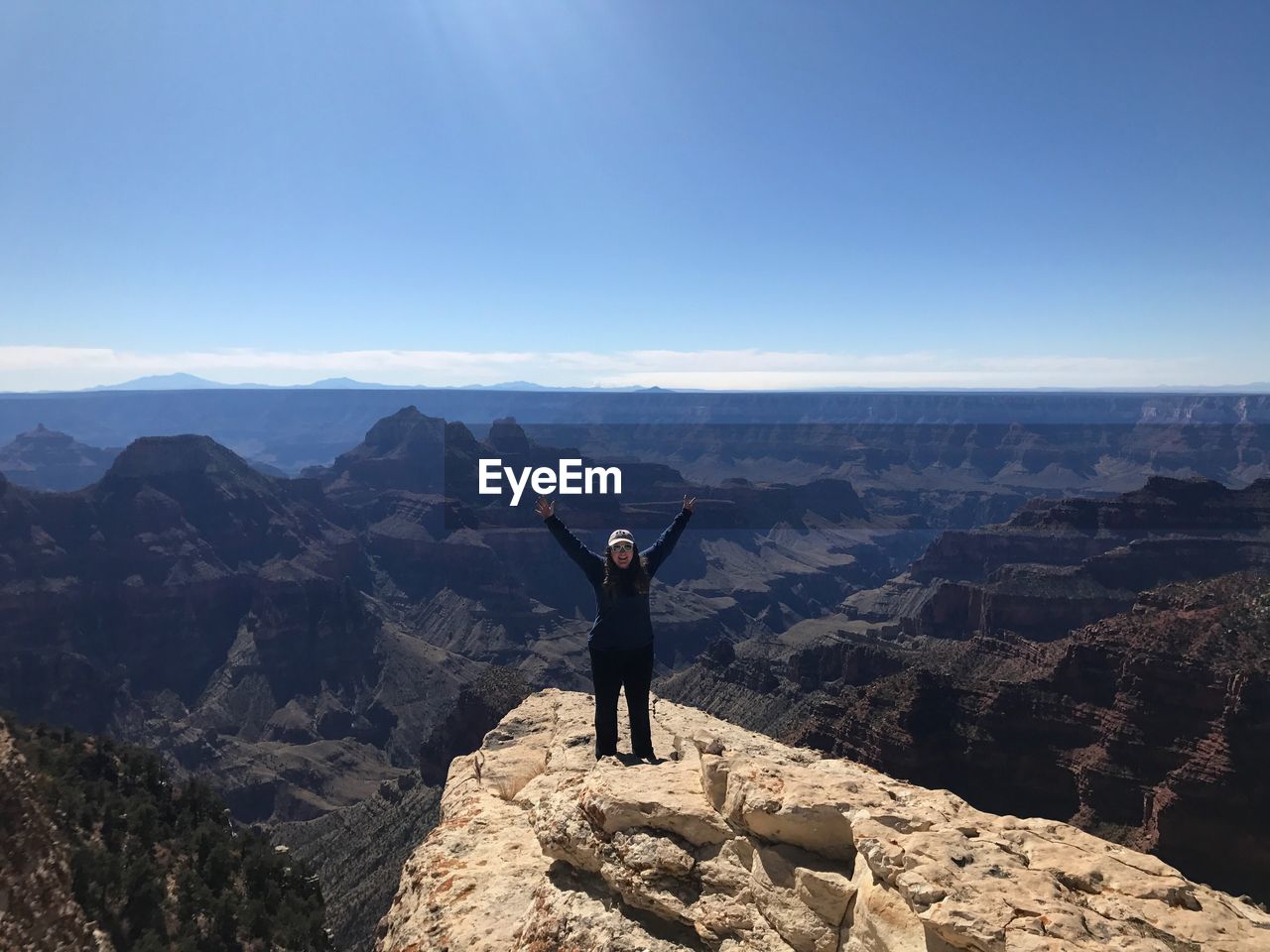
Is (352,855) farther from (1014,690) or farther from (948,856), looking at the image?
(948,856)

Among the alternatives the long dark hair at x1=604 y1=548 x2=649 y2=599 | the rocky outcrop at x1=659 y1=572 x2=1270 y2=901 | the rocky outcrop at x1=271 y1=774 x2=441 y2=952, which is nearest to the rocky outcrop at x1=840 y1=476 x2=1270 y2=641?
the rocky outcrop at x1=659 y1=572 x2=1270 y2=901

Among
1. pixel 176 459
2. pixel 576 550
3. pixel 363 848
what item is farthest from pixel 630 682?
pixel 176 459

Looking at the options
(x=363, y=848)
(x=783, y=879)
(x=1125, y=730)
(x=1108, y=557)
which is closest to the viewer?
(x=783, y=879)

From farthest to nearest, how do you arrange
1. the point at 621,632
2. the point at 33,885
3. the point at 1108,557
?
the point at 1108,557 → the point at 33,885 → the point at 621,632

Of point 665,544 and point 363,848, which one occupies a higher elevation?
point 665,544

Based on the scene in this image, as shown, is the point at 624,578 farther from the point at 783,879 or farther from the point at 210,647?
the point at 210,647

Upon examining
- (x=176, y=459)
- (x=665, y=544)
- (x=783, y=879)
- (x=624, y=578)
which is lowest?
(x=176, y=459)

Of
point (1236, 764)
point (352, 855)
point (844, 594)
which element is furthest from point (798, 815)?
point (844, 594)
